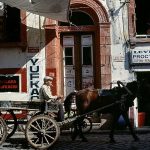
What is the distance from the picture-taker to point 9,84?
683 inches

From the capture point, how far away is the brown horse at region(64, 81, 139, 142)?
1266 cm

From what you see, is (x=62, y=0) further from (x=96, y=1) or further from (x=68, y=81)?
(x=68, y=81)

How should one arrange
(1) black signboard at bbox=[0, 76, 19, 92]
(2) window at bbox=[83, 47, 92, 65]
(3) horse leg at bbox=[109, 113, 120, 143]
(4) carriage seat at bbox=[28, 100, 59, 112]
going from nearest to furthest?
1. (4) carriage seat at bbox=[28, 100, 59, 112]
2. (3) horse leg at bbox=[109, 113, 120, 143]
3. (1) black signboard at bbox=[0, 76, 19, 92]
4. (2) window at bbox=[83, 47, 92, 65]

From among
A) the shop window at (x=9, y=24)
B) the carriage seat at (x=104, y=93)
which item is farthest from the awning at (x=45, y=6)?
→ the carriage seat at (x=104, y=93)

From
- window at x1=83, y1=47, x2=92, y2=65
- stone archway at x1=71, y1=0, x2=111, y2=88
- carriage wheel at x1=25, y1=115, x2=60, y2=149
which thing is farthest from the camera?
window at x1=83, y1=47, x2=92, y2=65

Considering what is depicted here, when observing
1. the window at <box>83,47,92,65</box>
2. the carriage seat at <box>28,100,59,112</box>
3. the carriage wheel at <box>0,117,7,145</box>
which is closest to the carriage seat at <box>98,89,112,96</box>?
the carriage seat at <box>28,100,59,112</box>

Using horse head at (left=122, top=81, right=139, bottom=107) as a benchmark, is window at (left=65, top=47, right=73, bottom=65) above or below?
above

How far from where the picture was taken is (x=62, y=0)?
1462 centimetres

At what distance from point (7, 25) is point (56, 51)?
2176mm

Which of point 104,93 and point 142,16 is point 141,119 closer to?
point 142,16

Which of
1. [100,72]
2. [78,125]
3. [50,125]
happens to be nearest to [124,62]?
[100,72]

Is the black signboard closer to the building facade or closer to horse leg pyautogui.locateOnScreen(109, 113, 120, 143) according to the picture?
the building facade

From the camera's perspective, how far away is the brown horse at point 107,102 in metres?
12.7

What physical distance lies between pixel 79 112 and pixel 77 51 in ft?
17.0
